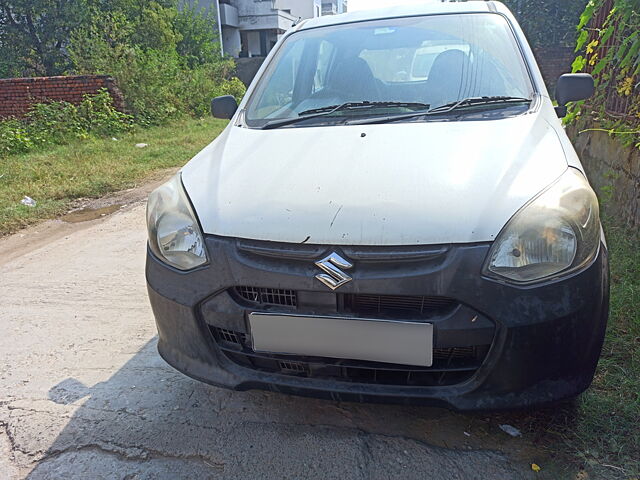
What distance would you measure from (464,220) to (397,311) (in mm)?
362

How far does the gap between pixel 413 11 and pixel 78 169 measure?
227 inches

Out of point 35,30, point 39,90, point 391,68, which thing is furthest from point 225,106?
point 35,30

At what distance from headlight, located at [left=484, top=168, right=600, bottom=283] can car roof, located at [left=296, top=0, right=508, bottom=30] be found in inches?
67.3

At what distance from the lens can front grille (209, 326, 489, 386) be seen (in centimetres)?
168

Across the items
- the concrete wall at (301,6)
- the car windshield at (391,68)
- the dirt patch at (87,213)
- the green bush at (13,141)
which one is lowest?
the dirt patch at (87,213)

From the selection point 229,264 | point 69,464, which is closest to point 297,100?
point 229,264

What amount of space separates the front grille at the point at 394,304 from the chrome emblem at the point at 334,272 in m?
0.07

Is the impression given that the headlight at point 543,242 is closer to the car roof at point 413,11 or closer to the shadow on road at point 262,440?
the shadow on road at point 262,440

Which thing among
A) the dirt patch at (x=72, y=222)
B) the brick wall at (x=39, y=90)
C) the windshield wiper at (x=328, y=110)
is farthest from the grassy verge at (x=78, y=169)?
the windshield wiper at (x=328, y=110)

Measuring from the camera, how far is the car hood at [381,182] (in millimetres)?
1649

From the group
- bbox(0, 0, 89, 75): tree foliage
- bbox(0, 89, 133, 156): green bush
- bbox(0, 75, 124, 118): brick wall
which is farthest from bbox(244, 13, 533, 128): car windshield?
bbox(0, 0, 89, 75): tree foliage

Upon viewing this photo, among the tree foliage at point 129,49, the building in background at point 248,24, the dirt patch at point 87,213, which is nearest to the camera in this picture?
the dirt patch at point 87,213

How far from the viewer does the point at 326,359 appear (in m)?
1.77

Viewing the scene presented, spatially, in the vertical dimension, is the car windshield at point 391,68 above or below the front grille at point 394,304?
above
